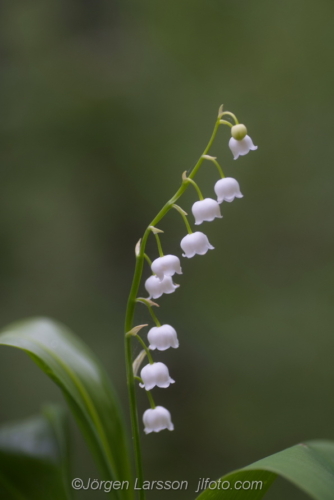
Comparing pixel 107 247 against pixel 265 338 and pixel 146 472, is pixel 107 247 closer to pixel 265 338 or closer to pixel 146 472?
pixel 265 338

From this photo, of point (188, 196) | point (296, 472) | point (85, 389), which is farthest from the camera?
point (188, 196)

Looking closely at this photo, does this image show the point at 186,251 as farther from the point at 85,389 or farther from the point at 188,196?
the point at 188,196

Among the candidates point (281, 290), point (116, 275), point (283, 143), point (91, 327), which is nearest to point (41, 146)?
point (116, 275)

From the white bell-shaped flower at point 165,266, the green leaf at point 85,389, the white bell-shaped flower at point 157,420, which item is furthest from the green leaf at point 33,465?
the white bell-shaped flower at point 165,266


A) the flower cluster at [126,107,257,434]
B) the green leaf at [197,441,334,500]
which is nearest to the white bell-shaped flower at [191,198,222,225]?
the flower cluster at [126,107,257,434]

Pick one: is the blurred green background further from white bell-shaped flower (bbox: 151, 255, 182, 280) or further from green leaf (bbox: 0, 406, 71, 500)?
white bell-shaped flower (bbox: 151, 255, 182, 280)

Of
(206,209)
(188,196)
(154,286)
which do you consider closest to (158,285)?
(154,286)

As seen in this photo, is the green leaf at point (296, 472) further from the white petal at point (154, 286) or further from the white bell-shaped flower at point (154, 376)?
the white petal at point (154, 286)
